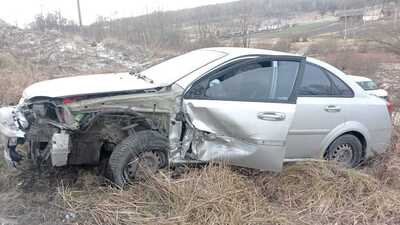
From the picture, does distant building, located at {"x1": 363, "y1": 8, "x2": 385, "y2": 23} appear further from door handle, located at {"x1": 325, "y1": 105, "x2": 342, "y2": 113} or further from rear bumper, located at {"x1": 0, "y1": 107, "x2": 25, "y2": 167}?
rear bumper, located at {"x1": 0, "y1": 107, "x2": 25, "y2": 167}

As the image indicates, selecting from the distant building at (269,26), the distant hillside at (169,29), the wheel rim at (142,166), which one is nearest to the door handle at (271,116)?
the wheel rim at (142,166)

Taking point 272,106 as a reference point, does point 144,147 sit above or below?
below

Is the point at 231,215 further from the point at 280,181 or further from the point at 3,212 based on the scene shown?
the point at 3,212

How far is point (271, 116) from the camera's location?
14.2 ft

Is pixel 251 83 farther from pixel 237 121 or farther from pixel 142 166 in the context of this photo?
pixel 142 166

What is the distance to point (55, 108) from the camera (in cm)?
404

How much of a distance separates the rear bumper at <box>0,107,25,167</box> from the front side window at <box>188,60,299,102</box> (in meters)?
1.73

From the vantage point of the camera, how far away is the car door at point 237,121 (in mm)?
4266

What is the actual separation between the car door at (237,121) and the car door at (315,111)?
0.44 metres

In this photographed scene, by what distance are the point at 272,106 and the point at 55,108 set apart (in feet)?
6.89

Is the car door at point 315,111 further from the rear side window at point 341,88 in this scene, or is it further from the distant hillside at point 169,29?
the distant hillside at point 169,29

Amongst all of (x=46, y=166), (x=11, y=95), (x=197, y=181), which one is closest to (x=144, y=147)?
(x=197, y=181)

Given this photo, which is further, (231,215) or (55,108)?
(55,108)

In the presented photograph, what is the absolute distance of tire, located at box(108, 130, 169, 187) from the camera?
409cm
